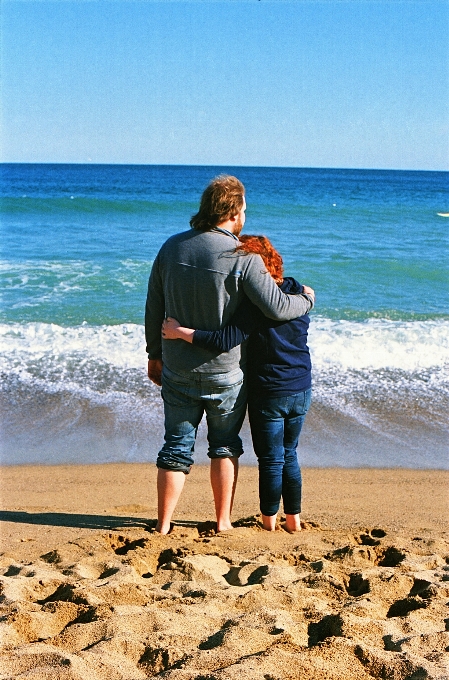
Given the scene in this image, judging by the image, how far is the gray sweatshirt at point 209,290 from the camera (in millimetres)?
3543

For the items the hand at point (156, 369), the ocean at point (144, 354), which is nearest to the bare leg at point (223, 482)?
the hand at point (156, 369)

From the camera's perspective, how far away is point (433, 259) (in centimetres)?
1575

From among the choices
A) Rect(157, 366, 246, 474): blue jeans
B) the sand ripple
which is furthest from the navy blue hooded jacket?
the sand ripple

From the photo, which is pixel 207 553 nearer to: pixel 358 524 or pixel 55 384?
pixel 358 524

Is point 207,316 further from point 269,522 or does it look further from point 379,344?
point 379,344

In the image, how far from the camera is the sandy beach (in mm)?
2395

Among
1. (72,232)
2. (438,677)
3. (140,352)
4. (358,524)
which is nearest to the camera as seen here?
(438,677)

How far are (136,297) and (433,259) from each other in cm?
750

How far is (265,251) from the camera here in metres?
3.65

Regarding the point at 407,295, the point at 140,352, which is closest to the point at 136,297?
the point at 140,352

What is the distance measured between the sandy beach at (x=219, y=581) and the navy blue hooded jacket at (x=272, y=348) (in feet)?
2.63

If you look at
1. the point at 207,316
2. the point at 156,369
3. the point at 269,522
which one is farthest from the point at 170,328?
the point at 269,522

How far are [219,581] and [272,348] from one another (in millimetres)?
1134

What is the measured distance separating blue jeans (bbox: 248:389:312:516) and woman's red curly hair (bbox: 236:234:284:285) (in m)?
0.62
